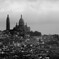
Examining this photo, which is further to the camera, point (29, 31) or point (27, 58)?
point (29, 31)

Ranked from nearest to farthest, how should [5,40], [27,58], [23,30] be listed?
[27,58]
[5,40]
[23,30]

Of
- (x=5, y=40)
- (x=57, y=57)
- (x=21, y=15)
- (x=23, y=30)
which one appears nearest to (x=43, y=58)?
(x=57, y=57)

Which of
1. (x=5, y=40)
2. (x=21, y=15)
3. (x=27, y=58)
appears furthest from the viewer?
(x=21, y=15)

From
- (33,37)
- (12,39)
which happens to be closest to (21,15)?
(33,37)

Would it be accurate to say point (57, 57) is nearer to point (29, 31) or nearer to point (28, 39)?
point (28, 39)

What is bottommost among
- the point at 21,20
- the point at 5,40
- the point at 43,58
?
the point at 43,58

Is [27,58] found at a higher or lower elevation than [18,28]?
lower

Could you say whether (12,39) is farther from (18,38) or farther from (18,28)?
(18,28)

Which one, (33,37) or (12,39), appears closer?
(12,39)

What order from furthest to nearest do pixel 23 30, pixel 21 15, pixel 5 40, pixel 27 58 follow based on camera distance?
pixel 21 15
pixel 23 30
pixel 5 40
pixel 27 58
